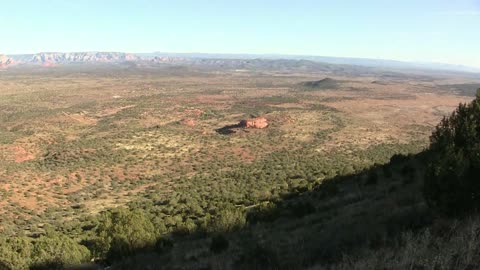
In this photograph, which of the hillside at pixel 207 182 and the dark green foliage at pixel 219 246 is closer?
the hillside at pixel 207 182

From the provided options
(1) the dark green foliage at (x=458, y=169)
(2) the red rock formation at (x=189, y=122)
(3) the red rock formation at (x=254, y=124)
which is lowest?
(2) the red rock formation at (x=189, y=122)

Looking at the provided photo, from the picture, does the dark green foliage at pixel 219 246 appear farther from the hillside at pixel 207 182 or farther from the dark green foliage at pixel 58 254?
the dark green foliage at pixel 58 254

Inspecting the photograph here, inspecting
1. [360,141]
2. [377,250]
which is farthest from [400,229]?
[360,141]

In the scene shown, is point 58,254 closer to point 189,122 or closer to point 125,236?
point 125,236

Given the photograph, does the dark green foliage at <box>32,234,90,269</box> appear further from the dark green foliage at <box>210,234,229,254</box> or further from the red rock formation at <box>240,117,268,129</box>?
the red rock formation at <box>240,117,268,129</box>

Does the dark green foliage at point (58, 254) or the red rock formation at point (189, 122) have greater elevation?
the dark green foliage at point (58, 254)

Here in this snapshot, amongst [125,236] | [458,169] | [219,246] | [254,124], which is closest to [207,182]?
[125,236]

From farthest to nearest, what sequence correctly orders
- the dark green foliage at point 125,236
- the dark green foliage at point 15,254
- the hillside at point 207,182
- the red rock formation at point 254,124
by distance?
the red rock formation at point 254,124, the dark green foliage at point 125,236, the dark green foliage at point 15,254, the hillside at point 207,182

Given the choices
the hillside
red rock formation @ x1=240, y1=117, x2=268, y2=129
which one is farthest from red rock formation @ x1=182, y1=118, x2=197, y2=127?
red rock formation @ x1=240, y1=117, x2=268, y2=129

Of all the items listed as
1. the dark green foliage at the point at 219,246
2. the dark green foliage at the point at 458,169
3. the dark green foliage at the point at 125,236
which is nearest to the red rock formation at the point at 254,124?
the dark green foliage at the point at 125,236
